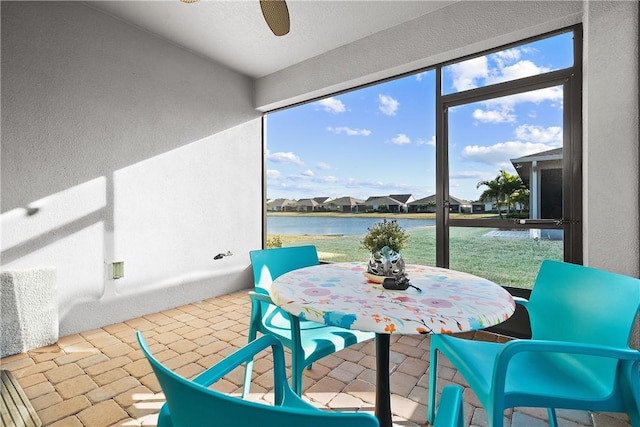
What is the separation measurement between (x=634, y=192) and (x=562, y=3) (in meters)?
1.49

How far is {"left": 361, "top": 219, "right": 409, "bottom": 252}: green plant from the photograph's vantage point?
1573 millimetres

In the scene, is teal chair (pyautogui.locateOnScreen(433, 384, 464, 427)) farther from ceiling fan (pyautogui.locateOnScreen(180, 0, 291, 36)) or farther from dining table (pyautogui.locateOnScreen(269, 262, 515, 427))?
ceiling fan (pyautogui.locateOnScreen(180, 0, 291, 36))

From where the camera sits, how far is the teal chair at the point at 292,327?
55.2 inches

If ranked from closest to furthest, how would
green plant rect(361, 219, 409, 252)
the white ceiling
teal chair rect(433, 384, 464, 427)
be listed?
teal chair rect(433, 384, 464, 427) → green plant rect(361, 219, 409, 252) → the white ceiling

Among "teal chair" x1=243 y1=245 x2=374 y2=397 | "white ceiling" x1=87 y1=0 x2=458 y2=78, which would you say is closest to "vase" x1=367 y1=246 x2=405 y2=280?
A: "teal chair" x1=243 y1=245 x2=374 y2=397

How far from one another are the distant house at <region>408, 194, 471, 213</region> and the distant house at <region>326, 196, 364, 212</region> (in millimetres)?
2510

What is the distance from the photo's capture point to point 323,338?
1.53m

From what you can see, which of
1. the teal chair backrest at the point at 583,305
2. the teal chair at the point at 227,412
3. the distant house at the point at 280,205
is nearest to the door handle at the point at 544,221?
the teal chair backrest at the point at 583,305

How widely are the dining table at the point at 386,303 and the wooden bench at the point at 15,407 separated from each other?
1535mm

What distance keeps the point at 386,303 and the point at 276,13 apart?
1815 mm

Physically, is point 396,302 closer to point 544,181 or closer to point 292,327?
point 292,327

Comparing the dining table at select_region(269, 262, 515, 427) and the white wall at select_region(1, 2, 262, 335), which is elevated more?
the white wall at select_region(1, 2, 262, 335)

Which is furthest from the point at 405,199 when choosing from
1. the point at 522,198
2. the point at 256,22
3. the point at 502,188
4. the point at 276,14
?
the point at 276,14

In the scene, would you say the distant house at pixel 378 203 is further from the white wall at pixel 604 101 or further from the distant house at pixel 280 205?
the white wall at pixel 604 101
